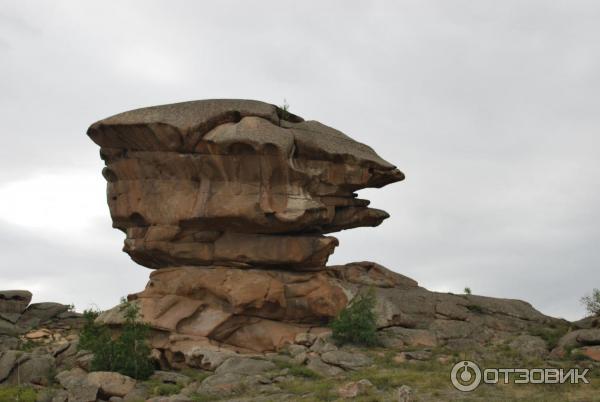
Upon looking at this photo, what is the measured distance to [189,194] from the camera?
3023 cm

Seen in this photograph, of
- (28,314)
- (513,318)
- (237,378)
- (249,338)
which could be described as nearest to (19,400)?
(237,378)

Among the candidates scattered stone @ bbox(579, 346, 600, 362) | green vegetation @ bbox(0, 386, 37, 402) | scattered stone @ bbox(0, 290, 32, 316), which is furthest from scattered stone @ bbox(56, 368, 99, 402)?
scattered stone @ bbox(579, 346, 600, 362)

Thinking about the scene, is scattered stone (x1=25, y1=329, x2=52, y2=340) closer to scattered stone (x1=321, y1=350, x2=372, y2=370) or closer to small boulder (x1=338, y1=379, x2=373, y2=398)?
scattered stone (x1=321, y1=350, x2=372, y2=370)

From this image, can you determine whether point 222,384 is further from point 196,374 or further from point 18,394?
point 18,394

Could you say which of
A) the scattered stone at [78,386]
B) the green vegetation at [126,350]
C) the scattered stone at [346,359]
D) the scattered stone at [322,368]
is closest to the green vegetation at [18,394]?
the scattered stone at [78,386]

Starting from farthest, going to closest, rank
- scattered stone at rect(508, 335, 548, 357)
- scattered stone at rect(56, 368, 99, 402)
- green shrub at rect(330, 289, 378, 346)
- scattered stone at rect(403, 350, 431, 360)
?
scattered stone at rect(508, 335, 548, 357) < green shrub at rect(330, 289, 378, 346) < scattered stone at rect(403, 350, 431, 360) < scattered stone at rect(56, 368, 99, 402)

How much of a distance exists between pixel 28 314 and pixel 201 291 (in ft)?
52.2

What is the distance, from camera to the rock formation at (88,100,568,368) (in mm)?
29031

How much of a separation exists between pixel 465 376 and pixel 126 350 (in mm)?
12216

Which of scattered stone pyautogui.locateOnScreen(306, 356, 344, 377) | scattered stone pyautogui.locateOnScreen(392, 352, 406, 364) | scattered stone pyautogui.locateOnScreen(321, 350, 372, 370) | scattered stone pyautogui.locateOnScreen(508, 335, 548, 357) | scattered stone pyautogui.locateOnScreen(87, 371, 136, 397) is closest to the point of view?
scattered stone pyautogui.locateOnScreen(87, 371, 136, 397)

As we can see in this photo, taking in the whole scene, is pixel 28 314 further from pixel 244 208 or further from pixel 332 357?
pixel 332 357

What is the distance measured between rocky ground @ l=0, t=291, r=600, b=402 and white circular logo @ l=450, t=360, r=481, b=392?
32 centimetres

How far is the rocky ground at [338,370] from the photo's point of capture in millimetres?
21188

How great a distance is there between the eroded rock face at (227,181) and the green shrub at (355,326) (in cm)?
342
